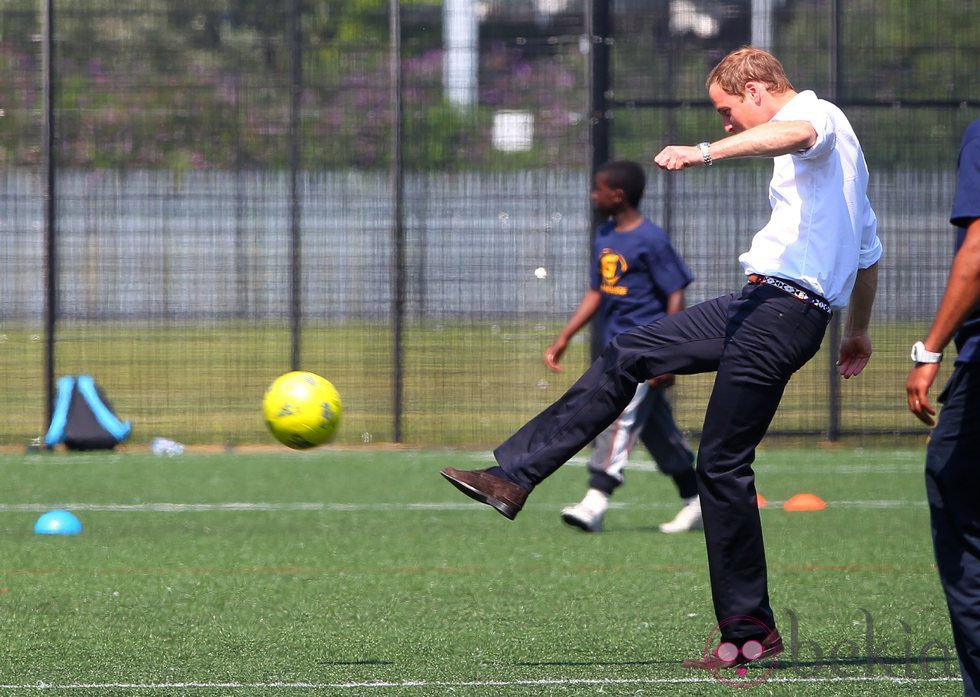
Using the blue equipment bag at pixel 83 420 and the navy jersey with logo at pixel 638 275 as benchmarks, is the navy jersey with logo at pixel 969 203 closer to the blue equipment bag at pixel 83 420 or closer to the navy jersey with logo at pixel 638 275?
the navy jersey with logo at pixel 638 275

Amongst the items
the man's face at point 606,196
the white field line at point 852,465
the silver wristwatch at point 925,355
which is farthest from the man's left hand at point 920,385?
the white field line at point 852,465

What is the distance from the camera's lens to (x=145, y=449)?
1315cm

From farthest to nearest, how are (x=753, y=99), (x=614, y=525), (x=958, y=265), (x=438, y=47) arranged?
(x=438, y=47)
(x=614, y=525)
(x=753, y=99)
(x=958, y=265)

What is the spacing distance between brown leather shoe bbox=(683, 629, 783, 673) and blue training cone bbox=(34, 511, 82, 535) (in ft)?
15.0

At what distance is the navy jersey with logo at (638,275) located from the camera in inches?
339

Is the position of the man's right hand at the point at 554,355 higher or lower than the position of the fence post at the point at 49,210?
lower

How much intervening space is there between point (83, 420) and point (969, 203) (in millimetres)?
10095

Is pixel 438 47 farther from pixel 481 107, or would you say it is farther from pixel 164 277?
pixel 164 277

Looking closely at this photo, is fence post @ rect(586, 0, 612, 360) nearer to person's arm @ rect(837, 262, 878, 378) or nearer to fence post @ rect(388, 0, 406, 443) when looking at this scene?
fence post @ rect(388, 0, 406, 443)

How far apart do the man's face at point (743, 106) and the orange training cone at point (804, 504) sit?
4995 millimetres

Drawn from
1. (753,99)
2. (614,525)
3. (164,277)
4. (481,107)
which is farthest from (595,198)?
(164,277)

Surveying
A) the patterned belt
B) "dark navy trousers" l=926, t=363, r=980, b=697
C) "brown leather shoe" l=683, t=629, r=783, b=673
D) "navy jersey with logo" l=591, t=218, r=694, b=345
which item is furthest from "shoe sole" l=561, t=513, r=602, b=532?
"dark navy trousers" l=926, t=363, r=980, b=697

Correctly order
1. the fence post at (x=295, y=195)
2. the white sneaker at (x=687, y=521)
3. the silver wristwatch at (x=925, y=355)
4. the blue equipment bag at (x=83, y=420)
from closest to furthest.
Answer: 1. the silver wristwatch at (x=925, y=355)
2. the white sneaker at (x=687, y=521)
3. the blue equipment bag at (x=83, y=420)
4. the fence post at (x=295, y=195)

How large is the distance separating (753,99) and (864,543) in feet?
12.7
